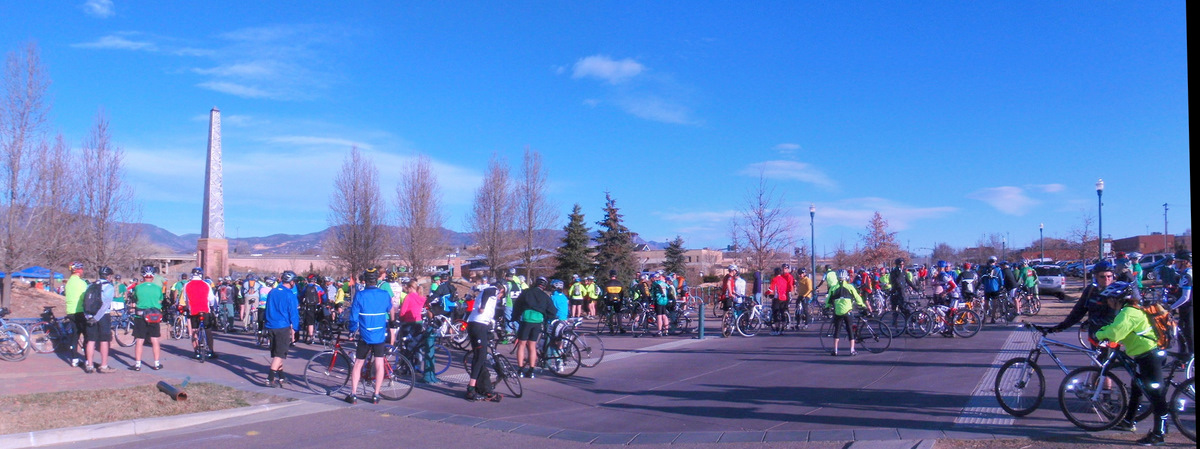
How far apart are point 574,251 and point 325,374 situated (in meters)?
28.7

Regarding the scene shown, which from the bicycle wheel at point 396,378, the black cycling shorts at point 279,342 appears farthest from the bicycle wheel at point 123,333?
the bicycle wheel at point 396,378

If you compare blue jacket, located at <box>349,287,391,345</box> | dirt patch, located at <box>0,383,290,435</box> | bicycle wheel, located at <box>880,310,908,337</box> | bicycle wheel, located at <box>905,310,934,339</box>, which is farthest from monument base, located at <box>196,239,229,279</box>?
bicycle wheel, located at <box>905,310,934,339</box>

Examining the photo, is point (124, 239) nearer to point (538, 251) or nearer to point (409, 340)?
point (538, 251)

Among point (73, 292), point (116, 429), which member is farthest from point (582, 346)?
point (73, 292)

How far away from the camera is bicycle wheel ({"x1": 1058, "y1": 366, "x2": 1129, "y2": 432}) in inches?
274

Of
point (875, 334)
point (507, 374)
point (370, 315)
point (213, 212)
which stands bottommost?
point (507, 374)

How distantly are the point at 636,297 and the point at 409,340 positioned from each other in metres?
8.74

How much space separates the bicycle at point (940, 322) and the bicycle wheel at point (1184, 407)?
9.47 metres

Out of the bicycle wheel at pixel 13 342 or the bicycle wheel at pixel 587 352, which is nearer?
the bicycle wheel at pixel 587 352

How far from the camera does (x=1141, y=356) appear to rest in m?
6.77

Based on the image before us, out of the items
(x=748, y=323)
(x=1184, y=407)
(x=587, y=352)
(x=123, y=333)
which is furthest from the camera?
(x=748, y=323)

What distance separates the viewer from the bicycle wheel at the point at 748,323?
18422 millimetres

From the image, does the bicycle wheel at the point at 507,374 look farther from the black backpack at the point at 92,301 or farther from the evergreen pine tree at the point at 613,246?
the evergreen pine tree at the point at 613,246

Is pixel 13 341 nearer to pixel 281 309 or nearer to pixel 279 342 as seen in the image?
pixel 281 309
